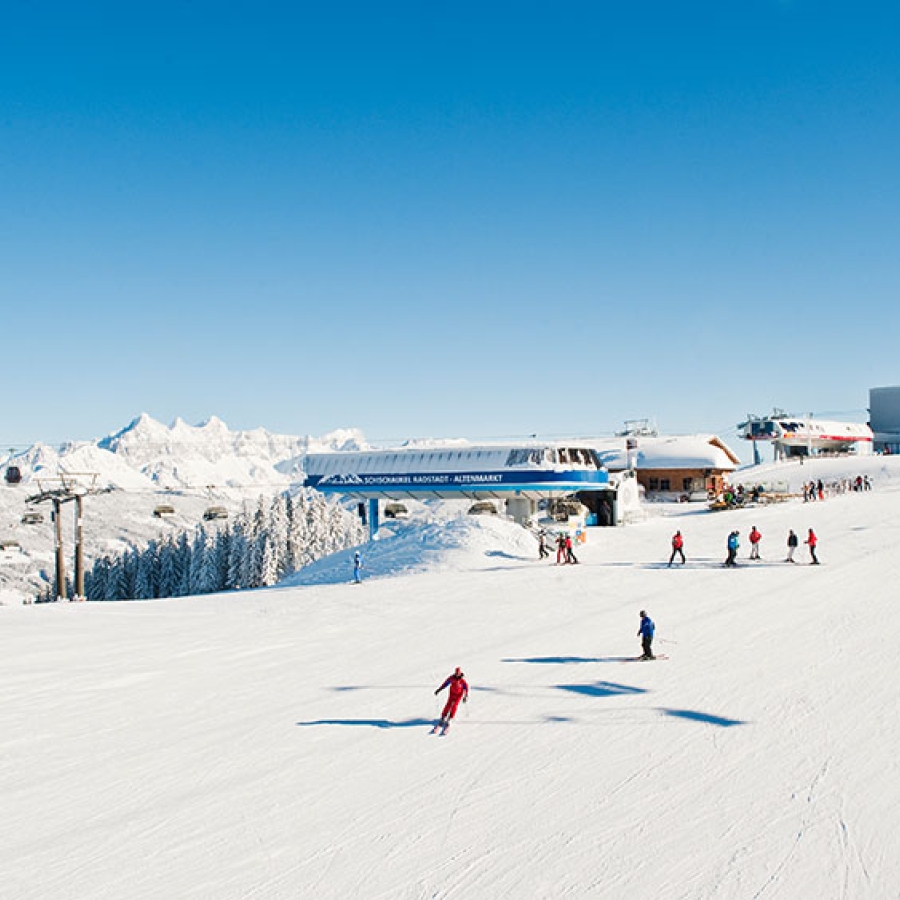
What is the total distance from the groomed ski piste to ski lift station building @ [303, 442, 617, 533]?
15.0m

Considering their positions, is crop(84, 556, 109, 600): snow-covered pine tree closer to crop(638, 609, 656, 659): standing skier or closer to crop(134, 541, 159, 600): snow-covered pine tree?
crop(134, 541, 159, 600): snow-covered pine tree

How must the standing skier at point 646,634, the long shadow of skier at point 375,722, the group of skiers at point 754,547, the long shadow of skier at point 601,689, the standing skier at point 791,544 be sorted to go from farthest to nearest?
1. the standing skier at point 791,544
2. the group of skiers at point 754,547
3. the standing skier at point 646,634
4. the long shadow of skier at point 601,689
5. the long shadow of skier at point 375,722

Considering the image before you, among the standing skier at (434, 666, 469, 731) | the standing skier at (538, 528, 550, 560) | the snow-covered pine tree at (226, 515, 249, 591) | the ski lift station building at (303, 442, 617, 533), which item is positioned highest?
the ski lift station building at (303, 442, 617, 533)

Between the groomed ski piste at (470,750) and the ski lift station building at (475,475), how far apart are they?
49.2 ft

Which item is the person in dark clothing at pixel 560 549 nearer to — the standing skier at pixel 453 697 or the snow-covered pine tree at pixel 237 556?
the standing skier at pixel 453 697

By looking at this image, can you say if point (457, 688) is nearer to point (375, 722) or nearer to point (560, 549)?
point (375, 722)

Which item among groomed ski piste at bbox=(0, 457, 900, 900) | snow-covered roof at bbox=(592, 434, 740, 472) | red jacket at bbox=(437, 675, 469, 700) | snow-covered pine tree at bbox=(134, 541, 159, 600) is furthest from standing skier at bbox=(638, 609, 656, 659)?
snow-covered pine tree at bbox=(134, 541, 159, 600)

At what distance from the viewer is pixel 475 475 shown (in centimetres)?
4278

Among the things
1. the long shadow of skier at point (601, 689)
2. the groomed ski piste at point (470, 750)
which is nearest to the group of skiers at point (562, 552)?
the groomed ski piste at point (470, 750)

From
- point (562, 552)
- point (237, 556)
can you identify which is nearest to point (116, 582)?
point (237, 556)

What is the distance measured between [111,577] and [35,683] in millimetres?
70456

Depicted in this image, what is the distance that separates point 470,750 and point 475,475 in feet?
96.4

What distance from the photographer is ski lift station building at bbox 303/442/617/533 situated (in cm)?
4197

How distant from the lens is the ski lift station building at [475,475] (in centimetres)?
4197
